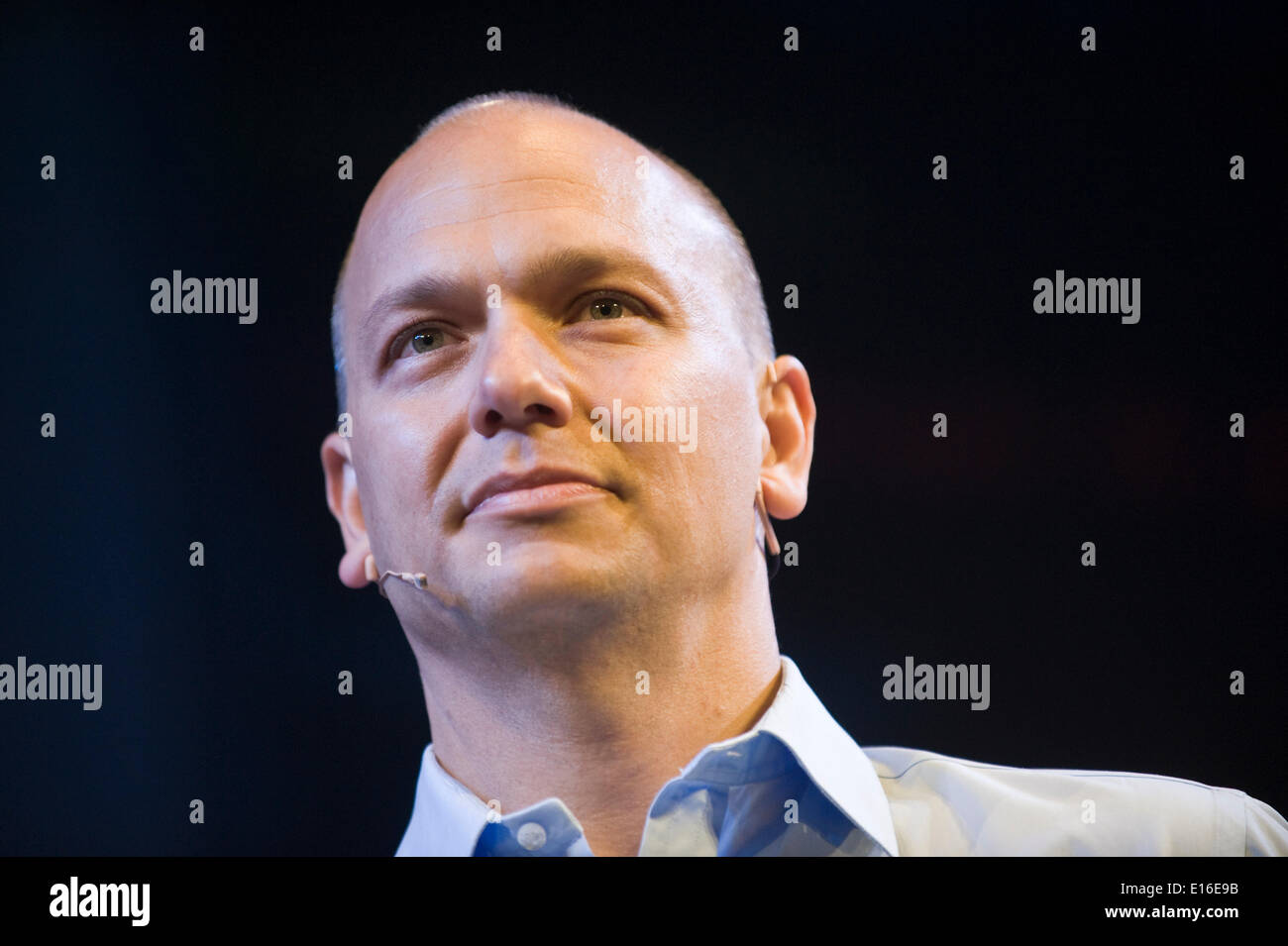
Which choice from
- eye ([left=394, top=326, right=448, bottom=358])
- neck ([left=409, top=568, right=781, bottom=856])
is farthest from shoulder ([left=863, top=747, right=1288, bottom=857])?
eye ([left=394, top=326, right=448, bottom=358])

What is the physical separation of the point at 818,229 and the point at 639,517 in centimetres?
74

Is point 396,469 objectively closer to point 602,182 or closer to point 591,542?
point 591,542

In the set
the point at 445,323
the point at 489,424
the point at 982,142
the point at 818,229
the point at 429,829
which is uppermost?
the point at 982,142

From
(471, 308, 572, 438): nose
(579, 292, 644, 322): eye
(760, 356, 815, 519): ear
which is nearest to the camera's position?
(471, 308, 572, 438): nose

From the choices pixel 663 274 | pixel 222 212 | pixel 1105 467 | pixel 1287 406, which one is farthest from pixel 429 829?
pixel 1287 406

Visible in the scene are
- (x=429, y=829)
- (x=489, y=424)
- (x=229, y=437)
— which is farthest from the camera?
(x=229, y=437)

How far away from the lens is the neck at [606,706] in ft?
7.00

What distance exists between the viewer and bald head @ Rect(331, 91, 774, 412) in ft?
7.39

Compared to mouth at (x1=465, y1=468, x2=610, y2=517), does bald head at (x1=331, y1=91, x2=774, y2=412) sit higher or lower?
higher

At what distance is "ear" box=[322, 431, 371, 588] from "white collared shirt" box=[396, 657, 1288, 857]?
0.37 meters

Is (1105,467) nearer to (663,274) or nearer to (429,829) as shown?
(663,274)

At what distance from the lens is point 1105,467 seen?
2.40 metres

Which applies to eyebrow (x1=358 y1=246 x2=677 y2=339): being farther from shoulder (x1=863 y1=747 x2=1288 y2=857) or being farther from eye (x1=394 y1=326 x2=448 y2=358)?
shoulder (x1=863 y1=747 x2=1288 y2=857)

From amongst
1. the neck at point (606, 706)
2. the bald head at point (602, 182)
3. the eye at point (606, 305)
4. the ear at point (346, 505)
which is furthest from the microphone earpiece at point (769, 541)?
the ear at point (346, 505)
